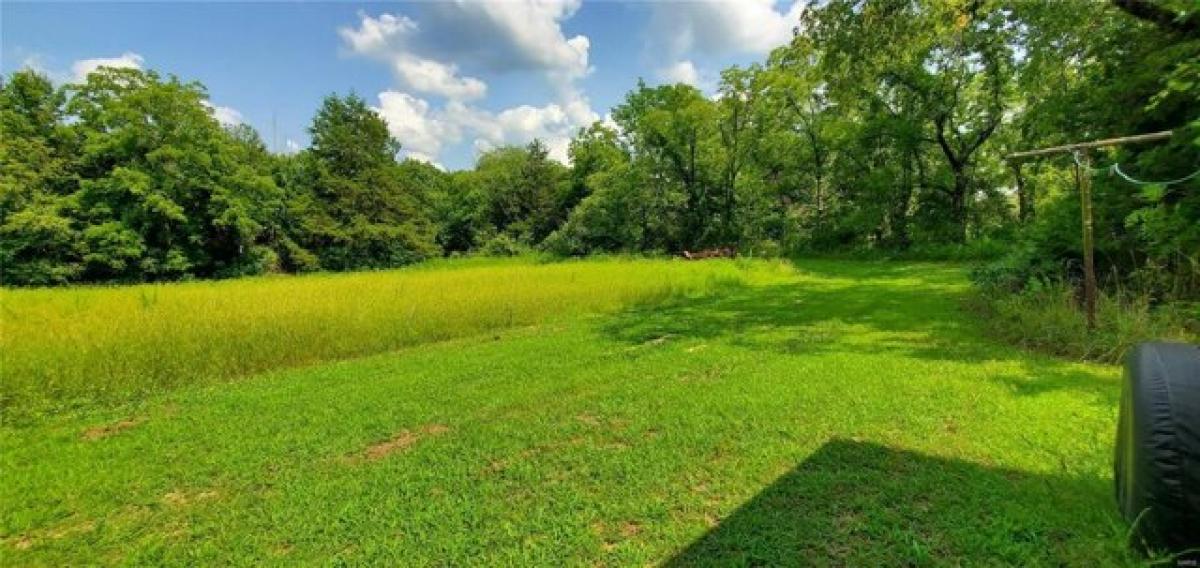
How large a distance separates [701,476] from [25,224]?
101 feet

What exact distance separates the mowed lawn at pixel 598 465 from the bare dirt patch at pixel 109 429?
0.21 feet

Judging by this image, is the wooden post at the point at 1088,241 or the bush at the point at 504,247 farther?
the bush at the point at 504,247

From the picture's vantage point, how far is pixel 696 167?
29641mm

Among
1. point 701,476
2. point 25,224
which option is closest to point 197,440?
point 701,476

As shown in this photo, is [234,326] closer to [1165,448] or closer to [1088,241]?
[1165,448]

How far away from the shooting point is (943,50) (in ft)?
70.1

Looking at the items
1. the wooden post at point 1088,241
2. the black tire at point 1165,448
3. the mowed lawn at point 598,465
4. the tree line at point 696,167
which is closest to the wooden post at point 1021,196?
the tree line at point 696,167

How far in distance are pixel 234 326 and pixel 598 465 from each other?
713 cm

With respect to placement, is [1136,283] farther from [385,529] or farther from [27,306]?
[27,306]

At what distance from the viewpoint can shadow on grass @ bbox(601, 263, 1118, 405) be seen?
548 centimetres

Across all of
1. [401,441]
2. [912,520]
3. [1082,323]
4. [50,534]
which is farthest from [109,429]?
[1082,323]

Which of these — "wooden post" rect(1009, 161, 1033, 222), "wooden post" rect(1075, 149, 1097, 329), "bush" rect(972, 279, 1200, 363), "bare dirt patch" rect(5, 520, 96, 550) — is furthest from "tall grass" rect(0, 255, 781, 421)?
"wooden post" rect(1009, 161, 1033, 222)

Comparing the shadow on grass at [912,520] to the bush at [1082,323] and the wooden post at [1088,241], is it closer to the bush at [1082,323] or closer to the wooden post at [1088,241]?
the bush at [1082,323]

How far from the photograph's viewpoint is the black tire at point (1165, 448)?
190 cm
